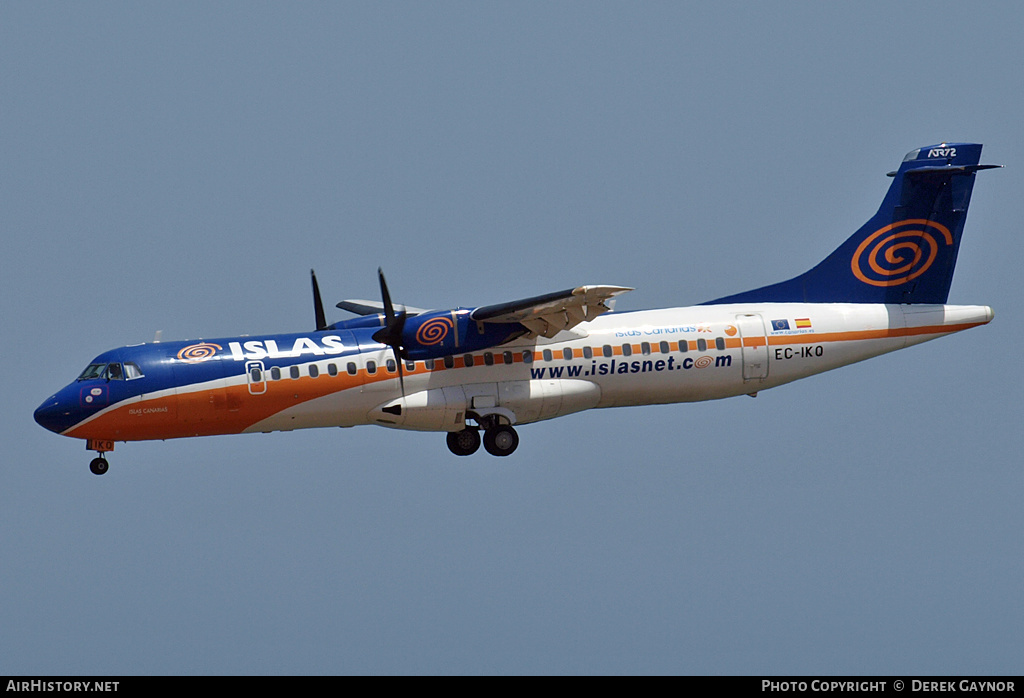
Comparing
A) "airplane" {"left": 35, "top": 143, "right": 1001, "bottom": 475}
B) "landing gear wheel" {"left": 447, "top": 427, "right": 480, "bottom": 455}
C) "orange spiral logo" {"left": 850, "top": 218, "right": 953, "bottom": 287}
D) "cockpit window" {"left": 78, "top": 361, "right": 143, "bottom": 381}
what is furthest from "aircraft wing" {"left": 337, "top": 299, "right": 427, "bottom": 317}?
"orange spiral logo" {"left": 850, "top": 218, "right": 953, "bottom": 287}

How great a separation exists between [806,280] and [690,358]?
3.59m

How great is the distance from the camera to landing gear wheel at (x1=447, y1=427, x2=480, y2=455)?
3050 centimetres

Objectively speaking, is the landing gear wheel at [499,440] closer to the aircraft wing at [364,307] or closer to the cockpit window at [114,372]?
the aircraft wing at [364,307]

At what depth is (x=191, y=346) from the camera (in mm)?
29266

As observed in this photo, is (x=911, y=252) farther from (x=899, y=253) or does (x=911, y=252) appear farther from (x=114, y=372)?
(x=114, y=372)

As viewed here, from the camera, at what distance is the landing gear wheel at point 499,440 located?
98.0 feet

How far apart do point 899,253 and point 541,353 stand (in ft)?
28.6

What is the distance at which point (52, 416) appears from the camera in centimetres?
2869

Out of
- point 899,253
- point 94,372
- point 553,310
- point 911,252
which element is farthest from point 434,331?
point 911,252

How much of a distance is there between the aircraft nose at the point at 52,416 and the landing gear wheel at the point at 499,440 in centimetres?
846
